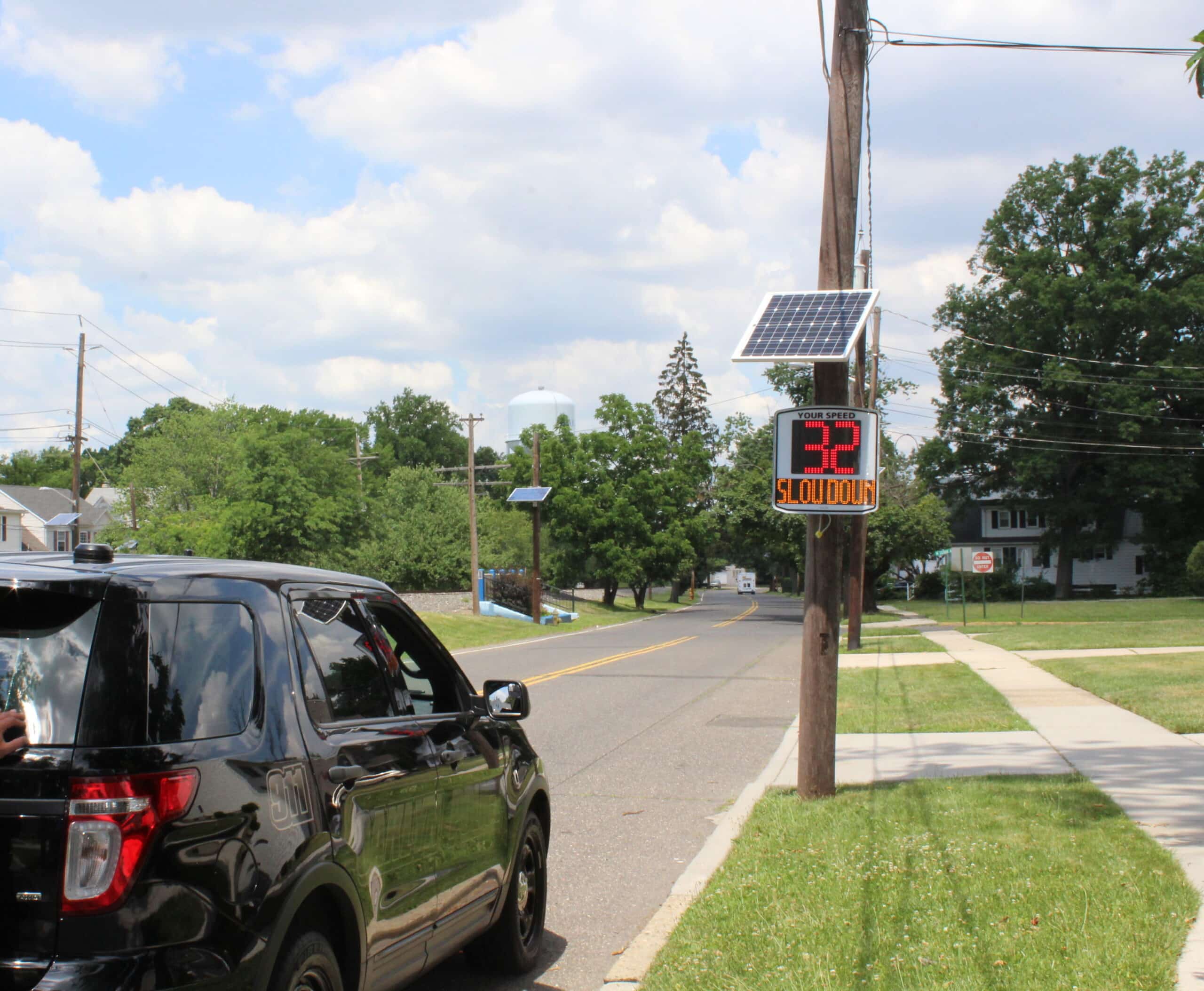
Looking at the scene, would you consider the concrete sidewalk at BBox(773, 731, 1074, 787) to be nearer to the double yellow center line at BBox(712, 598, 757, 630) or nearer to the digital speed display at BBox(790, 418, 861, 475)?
the digital speed display at BBox(790, 418, 861, 475)

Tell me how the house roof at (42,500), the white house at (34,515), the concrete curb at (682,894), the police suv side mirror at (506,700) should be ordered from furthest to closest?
the house roof at (42,500), the white house at (34,515), the concrete curb at (682,894), the police suv side mirror at (506,700)

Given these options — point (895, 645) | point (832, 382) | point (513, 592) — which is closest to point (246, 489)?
point (513, 592)

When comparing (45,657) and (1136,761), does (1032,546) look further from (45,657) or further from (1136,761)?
(45,657)

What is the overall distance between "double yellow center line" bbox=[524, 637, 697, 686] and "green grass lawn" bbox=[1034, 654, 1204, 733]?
27.1 feet

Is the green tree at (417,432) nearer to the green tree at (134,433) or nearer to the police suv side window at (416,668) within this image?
the green tree at (134,433)

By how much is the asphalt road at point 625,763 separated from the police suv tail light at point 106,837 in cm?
281

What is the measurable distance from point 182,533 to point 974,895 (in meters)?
58.6

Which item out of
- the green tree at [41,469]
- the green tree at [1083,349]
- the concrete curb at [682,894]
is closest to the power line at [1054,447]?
the green tree at [1083,349]

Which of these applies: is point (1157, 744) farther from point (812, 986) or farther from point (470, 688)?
point (470, 688)

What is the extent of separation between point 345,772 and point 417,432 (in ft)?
395

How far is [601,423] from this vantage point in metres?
64.8

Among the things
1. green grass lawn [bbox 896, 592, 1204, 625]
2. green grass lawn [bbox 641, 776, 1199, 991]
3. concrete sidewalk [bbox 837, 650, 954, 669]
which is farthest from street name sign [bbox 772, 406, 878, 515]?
green grass lawn [bbox 896, 592, 1204, 625]

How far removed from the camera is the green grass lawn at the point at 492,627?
109 feet

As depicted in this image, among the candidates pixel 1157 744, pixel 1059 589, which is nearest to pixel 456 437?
pixel 1059 589
